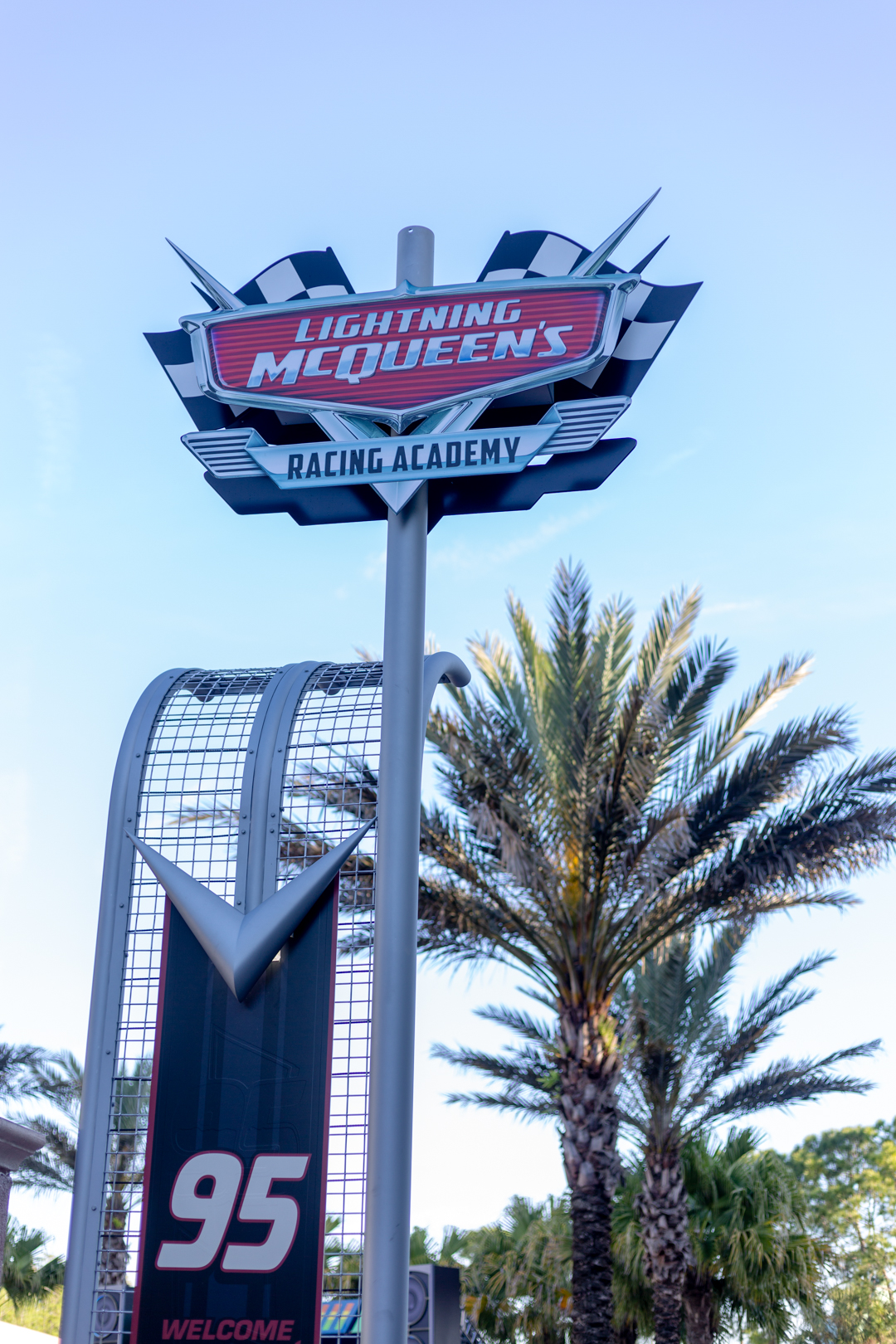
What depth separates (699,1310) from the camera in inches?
708

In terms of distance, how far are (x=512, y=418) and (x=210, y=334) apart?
170 centimetres

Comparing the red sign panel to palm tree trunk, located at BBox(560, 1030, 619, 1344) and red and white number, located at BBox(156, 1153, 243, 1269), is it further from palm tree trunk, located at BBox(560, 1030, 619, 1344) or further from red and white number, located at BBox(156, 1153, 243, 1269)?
palm tree trunk, located at BBox(560, 1030, 619, 1344)

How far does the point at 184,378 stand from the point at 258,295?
61 centimetres

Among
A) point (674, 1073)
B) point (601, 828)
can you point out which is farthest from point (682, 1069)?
point (601, 828)

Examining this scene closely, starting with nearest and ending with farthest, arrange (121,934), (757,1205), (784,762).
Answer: (121,934) → (784,762) → (757,1205)

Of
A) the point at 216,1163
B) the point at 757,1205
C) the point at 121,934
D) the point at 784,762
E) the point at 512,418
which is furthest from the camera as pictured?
the point at 757,1205

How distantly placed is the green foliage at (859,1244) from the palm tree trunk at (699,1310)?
152cm

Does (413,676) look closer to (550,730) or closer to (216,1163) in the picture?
(216,1163)

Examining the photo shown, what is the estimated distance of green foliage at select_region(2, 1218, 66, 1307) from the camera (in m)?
25.8

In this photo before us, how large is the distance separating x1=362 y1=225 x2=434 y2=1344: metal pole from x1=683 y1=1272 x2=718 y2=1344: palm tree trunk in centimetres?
1460

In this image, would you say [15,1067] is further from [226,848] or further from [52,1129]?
[226,848]

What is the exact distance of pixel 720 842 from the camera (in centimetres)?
1326

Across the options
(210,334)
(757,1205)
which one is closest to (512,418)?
(210,334)

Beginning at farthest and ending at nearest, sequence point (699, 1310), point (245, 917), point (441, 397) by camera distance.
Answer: point (699, 1310) < point (441, 397) < point (245, 917)
